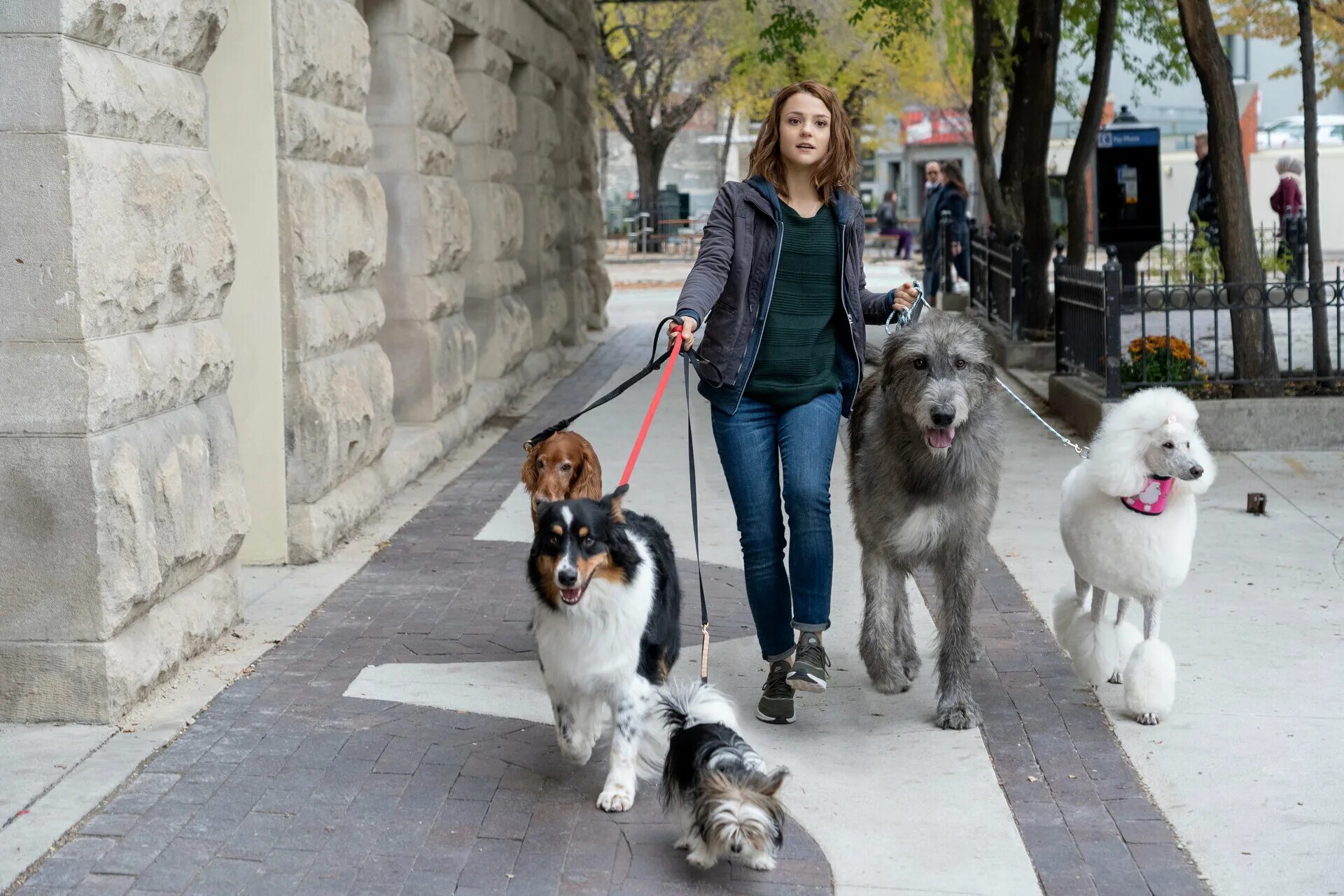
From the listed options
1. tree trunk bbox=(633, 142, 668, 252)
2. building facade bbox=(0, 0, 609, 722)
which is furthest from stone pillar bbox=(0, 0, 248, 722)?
tree trunk bbox=(633, 142, 668, 252)

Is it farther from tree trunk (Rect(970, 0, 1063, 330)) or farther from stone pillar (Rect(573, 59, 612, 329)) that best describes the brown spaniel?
stone pillar (Rect(573, 59, 612, 329))

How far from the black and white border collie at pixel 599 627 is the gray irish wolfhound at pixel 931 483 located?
1.05 m

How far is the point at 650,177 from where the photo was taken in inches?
1661

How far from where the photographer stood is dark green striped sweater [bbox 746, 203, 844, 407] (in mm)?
5410

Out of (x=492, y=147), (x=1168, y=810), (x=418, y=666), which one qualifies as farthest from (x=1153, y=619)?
(x=492, y=147)

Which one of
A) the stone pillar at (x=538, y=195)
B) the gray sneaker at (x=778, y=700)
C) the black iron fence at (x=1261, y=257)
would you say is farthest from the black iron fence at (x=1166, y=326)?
the gray sneaker at (x=778, y=700)

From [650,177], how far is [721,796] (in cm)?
3897

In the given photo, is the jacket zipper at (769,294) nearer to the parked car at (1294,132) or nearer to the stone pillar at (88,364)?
the stone pillar at (88,364)

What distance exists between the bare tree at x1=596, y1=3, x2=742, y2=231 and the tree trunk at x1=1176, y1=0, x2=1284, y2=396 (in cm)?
2554

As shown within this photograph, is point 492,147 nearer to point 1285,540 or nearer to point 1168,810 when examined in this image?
point 1285,540

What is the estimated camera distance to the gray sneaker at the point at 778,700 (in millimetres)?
5484

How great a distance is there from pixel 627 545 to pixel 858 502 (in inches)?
54.7

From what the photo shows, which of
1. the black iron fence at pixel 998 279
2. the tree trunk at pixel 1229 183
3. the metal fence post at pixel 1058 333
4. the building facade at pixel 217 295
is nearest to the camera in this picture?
the building facade at pixel 217 295

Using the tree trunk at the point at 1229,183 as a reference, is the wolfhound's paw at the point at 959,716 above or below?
below
